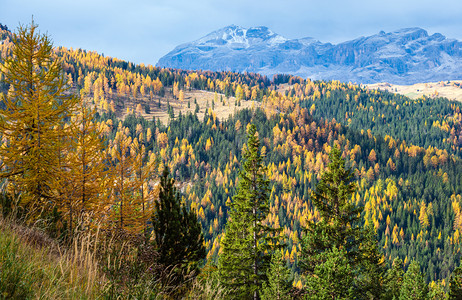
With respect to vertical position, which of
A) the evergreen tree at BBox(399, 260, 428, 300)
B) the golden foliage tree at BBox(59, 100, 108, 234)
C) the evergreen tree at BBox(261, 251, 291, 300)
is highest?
the golden foliage tree at BBox(59, 100, 108, 234)

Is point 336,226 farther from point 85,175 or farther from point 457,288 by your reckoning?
point 457,288

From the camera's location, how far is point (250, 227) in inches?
850

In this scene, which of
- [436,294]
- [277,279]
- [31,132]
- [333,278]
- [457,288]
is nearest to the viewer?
[31,132]

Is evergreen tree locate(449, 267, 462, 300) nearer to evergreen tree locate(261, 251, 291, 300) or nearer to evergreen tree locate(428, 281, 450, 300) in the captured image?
evergreen tree locate(428, 281, 450, 300)

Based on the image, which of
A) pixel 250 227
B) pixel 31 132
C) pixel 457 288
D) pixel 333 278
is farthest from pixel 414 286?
pixel 31 132

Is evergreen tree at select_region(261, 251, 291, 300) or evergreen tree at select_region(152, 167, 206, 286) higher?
evergreen tree at select_region(152, 167, 206, 286)

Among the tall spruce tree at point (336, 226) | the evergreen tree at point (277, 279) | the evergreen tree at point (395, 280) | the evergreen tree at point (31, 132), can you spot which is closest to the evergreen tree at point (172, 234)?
the evergreen tree at point (31, 132)

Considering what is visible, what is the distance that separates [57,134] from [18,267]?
41.4 feet

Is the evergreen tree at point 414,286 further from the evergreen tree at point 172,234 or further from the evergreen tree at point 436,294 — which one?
the evergreen tree at point 172,234

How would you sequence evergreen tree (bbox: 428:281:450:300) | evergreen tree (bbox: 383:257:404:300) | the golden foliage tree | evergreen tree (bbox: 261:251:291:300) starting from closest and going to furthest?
the golden foliage tree → evergreen tree (bbox: 261:251:291:300) → evergreen tree (bbox: 428:281:450:300) → evergreen tree (bbox: 383:257:404:300)

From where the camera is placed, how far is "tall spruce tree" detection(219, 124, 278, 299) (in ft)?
71.2

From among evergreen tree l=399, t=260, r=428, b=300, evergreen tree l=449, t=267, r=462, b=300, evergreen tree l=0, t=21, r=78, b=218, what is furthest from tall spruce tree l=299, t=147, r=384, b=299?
evergreen tree l=449, t=267, r=462, b=300

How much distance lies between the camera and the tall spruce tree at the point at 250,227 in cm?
2169

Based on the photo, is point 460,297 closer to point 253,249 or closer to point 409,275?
point 409,275
